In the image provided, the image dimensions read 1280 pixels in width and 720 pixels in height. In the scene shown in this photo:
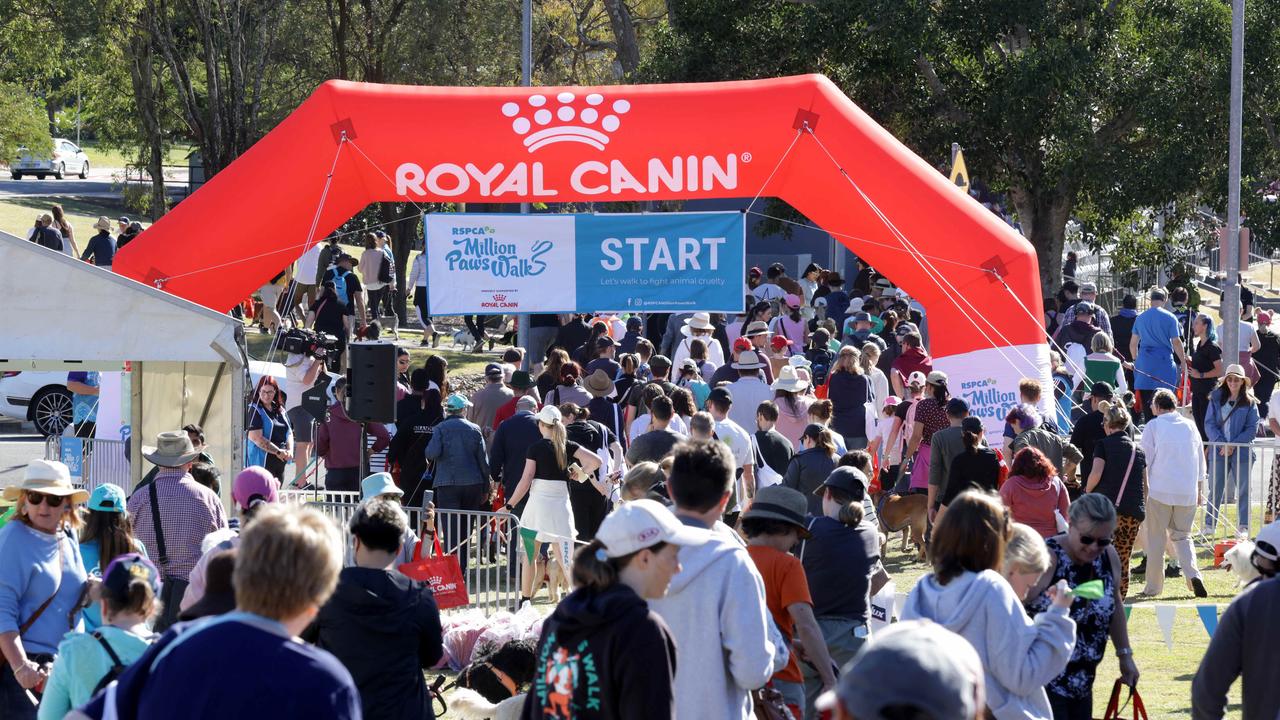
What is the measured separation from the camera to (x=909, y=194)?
40.4 feet

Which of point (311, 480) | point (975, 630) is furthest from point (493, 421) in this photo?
point (975, 630)

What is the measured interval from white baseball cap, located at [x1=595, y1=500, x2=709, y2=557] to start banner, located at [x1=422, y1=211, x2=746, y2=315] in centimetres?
893

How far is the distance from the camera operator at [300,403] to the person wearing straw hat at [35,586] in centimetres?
729

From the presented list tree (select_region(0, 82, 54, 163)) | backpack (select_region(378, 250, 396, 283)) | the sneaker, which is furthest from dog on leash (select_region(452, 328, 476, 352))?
tree (select_region(0, 82, 54, 163))

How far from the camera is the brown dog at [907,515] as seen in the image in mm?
12211

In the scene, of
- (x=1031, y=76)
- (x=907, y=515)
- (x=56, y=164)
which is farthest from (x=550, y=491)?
(x=56, y=164)

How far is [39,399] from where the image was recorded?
20.2 m

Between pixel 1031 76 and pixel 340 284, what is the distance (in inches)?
385

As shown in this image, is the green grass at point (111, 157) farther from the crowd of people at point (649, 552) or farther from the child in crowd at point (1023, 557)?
the child in crowd at point (1023, 557)

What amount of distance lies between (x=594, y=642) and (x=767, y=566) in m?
1.60

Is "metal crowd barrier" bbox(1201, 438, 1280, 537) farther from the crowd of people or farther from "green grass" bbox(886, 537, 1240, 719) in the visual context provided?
"green grass" bbox(886, 537, 1240, 719)

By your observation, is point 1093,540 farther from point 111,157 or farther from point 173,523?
point 111,157

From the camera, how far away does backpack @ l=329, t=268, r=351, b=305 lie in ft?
64.5

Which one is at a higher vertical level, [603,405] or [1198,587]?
[603,405]
